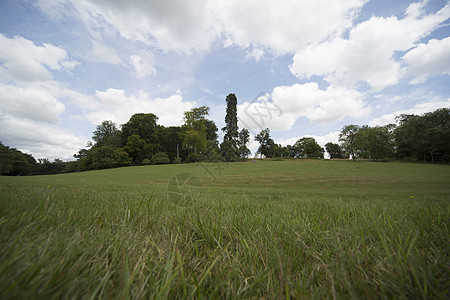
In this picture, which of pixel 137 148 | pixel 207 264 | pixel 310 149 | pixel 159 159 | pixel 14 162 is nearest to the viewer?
pixel 207 264

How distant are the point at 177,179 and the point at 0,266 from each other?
4331 mm

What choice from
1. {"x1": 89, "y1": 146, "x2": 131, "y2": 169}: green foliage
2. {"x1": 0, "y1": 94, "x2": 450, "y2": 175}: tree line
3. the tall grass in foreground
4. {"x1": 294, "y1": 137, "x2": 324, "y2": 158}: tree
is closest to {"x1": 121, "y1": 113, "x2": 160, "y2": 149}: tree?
{"x1": 0, "y1": 94, "x2": 450, "y2": 175}: tree line

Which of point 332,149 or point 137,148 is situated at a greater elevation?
point 332,149

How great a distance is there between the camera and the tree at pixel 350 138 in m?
56.9

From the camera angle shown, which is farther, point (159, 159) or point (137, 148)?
point (137, 148)

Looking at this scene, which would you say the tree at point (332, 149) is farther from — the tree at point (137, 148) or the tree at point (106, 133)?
the tree at point (106, 133)

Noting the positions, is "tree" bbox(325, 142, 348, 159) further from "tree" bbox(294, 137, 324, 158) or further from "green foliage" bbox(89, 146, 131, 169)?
"green foliage" bbox(89, 146, 131, 169)

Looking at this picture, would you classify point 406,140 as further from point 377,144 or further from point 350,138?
point 350,138

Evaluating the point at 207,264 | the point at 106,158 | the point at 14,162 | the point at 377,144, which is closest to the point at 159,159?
→ the point at 106,158

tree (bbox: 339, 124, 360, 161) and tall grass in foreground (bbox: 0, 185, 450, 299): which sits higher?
tree (bbox: 339, 124, 360, 161)

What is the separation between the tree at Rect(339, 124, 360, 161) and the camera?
56.9 m

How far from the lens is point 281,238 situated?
1354 mm

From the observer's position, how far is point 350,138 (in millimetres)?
57875

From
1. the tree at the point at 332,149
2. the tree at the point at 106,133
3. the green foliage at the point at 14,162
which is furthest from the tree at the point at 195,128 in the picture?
the tree at the point at 332,149
